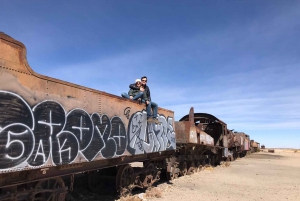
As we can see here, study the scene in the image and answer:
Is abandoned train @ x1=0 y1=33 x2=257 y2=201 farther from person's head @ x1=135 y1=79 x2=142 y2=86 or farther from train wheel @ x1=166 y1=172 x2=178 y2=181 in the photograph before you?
train wheel @ x1=166 y1=172 x2=178 y2=181

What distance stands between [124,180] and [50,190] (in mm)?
3308

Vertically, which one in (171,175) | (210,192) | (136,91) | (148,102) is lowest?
(210,192)

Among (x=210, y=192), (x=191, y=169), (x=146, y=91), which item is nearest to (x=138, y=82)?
(x=146, y=91)

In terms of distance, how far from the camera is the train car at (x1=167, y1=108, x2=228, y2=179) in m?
13.2

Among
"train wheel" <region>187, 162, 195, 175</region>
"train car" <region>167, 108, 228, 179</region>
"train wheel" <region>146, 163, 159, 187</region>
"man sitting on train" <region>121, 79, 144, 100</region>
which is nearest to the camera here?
"man sitting on train" <region>121, 79, 144, 100</region>

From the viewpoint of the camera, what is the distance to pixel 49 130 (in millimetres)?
4621

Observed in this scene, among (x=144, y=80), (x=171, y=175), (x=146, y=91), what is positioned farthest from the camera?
(x=171, y=175)

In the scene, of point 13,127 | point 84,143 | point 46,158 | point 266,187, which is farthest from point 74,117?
point 266,187

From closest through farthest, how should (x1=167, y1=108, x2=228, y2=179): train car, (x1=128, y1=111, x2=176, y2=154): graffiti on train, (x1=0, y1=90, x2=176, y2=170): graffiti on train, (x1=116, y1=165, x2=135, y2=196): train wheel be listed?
(x1=0, y1=90, x2=176, y2=170): graffiti on train
(x1=128, y1=111, x2=176, y2=154): graffiti on train
(x1=116, y1=165, x2=135, y2=196): train wheel
(x1=167, y1=108, x2=228, y2=179): train car

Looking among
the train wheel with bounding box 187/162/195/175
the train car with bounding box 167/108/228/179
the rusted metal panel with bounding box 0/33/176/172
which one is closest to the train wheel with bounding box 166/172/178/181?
the train car with bounding box 167/108/228/179

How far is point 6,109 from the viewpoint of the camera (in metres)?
3.89

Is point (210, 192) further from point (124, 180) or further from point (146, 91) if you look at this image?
point (146, 91)

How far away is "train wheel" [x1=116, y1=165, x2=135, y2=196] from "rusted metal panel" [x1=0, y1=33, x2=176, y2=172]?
105 cm

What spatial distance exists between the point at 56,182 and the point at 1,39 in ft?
10.0
